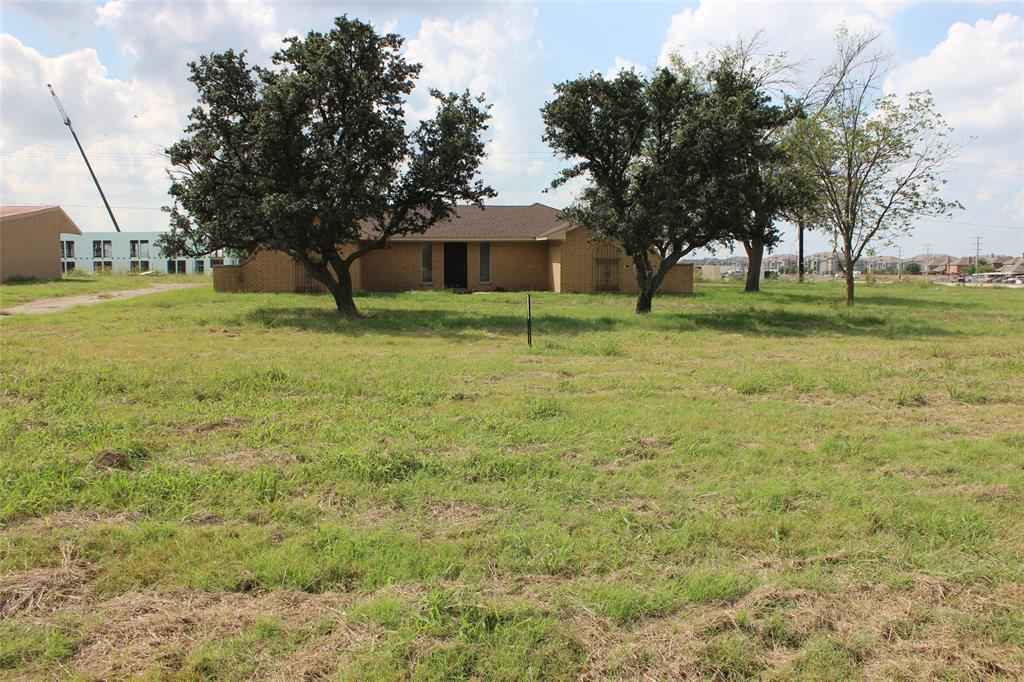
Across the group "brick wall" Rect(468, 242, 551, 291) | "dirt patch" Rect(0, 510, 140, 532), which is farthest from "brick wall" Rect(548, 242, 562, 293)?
"dirt patch" Rect(0, 510, 140, 532)

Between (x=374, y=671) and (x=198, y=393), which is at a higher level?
(x=198, y=393)

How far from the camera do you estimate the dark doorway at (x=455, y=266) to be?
3089cm

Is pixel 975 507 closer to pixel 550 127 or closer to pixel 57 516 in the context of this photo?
pixel 57 516

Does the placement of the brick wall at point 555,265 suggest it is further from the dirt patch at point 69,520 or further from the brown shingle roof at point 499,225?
the dirt patch at point 69,520

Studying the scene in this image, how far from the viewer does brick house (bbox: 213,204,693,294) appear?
96.2 feet

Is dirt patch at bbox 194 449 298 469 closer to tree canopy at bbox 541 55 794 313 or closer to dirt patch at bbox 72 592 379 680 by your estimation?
dirt patch at bbox 72 592 379 680

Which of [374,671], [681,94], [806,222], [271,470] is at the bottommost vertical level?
[374,671]

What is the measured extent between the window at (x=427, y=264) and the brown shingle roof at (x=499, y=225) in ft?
2.89

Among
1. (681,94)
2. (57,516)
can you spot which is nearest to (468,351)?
(57,516)

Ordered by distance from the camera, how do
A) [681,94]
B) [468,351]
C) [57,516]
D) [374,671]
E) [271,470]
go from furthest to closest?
[681,94], [468,351], [271,470], [57,516], [374,671]

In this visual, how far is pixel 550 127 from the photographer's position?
18.2 meters

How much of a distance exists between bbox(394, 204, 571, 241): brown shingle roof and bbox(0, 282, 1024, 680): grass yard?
69.5ft

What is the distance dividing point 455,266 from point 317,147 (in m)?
14.2

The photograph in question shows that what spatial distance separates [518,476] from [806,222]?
2925 centimetres
